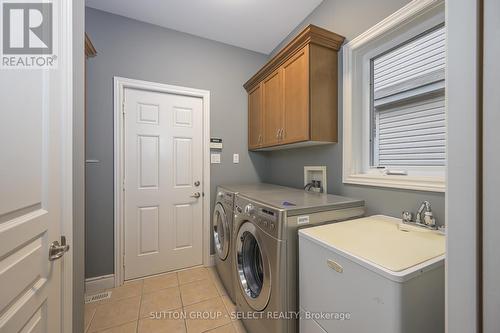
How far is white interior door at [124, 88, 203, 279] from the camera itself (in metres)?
2.10

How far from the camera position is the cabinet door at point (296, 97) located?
5.23 ft

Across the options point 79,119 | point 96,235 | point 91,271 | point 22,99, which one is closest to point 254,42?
point 79,119

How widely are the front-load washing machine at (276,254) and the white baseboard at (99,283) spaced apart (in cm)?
146

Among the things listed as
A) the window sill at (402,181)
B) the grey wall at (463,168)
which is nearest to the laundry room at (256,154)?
the window sill at (402,181)

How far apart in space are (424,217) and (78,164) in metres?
1.89

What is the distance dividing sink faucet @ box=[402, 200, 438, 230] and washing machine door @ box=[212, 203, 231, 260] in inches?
50.8


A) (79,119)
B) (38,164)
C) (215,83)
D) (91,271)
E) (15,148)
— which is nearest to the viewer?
(15,148)

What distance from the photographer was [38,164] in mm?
743

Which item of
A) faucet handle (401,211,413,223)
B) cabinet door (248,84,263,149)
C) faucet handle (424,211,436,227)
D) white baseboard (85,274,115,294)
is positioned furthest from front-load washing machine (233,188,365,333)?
white baseboard (85,274,115,294)

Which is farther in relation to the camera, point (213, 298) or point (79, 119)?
point (213, 298)

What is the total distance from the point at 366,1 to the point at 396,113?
34.2 inches

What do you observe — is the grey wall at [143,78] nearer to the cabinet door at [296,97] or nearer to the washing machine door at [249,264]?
the cabinet door at [296,97]

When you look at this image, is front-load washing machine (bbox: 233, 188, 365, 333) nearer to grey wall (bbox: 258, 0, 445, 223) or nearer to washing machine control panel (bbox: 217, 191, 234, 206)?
grey wall (bbox: 258, 0, 445, 223)

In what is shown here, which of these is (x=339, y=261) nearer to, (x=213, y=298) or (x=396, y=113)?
(x=396, y=113)
